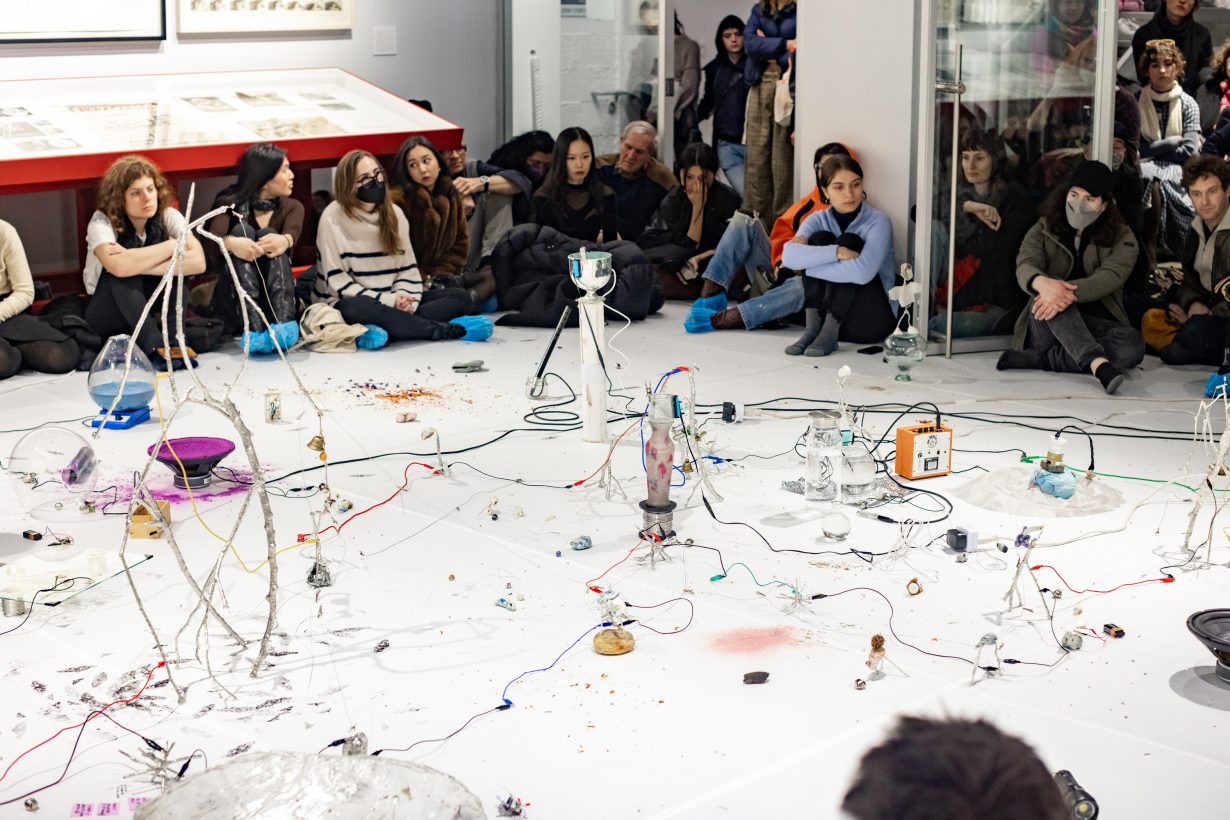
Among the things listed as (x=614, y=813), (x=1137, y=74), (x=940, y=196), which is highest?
(x=1137, y=74)

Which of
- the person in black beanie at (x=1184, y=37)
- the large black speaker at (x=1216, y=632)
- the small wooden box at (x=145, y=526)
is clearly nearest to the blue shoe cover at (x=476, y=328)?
the small wooden box at (x=145, y=526)

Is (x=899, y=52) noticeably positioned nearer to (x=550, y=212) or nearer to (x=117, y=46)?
(x=550, y=212)

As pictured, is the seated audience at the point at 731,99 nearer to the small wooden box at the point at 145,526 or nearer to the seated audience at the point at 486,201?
the seated audience at the point at 486,201

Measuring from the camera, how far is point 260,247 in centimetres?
719

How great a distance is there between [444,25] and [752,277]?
10.9 feet

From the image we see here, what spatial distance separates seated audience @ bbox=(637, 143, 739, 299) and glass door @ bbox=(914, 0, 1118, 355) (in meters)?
1.47

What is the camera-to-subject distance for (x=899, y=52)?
282 inches

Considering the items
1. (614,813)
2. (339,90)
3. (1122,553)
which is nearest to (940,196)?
(1122,553)

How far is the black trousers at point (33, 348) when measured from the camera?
21.7ft

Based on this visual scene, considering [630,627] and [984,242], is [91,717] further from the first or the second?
[984,242]

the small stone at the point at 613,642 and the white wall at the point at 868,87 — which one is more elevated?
the white wall at the point at 868,87

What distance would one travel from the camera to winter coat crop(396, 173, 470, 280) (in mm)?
7855

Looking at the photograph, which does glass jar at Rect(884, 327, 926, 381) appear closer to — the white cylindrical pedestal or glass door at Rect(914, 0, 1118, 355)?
glass door at Rect(914, 0, 1118, 355)

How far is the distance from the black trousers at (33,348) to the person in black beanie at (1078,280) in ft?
13.7
